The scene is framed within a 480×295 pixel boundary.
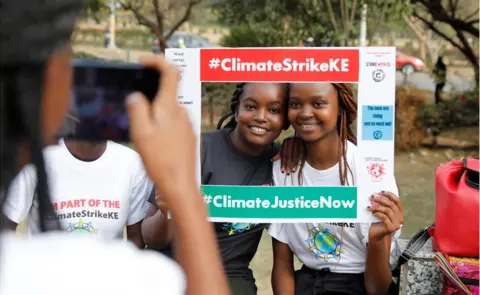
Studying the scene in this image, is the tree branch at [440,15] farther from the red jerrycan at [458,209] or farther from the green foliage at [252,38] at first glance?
the red jerrycan at [458,209]

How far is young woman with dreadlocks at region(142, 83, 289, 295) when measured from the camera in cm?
231

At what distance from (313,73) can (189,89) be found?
42 centimetres

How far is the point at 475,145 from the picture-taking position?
952cm

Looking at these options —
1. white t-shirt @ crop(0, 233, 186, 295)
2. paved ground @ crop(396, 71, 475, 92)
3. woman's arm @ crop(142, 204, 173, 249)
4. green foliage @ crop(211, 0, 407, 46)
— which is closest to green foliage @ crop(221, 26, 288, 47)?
green foliage @ crop(211, 0, 407, 46)

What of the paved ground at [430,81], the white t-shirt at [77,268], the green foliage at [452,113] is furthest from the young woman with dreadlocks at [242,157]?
the paved ground at [430,81]

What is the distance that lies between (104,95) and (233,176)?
121 centimetres

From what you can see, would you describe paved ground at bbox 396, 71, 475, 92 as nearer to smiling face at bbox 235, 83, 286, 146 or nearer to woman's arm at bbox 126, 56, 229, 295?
smiling face at bbox 235, 83, 286, 146

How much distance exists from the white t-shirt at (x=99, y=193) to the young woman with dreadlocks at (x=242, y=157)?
0.08 m

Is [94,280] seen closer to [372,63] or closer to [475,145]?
[372,63]

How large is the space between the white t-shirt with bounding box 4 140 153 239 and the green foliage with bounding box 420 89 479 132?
7.64 m

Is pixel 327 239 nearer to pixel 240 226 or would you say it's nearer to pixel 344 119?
pixel 240 226

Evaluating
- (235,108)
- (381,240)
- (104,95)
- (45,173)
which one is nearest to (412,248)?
(381,240)

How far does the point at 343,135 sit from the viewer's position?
7.64 ft

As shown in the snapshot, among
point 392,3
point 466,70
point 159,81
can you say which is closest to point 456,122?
point 392,3
